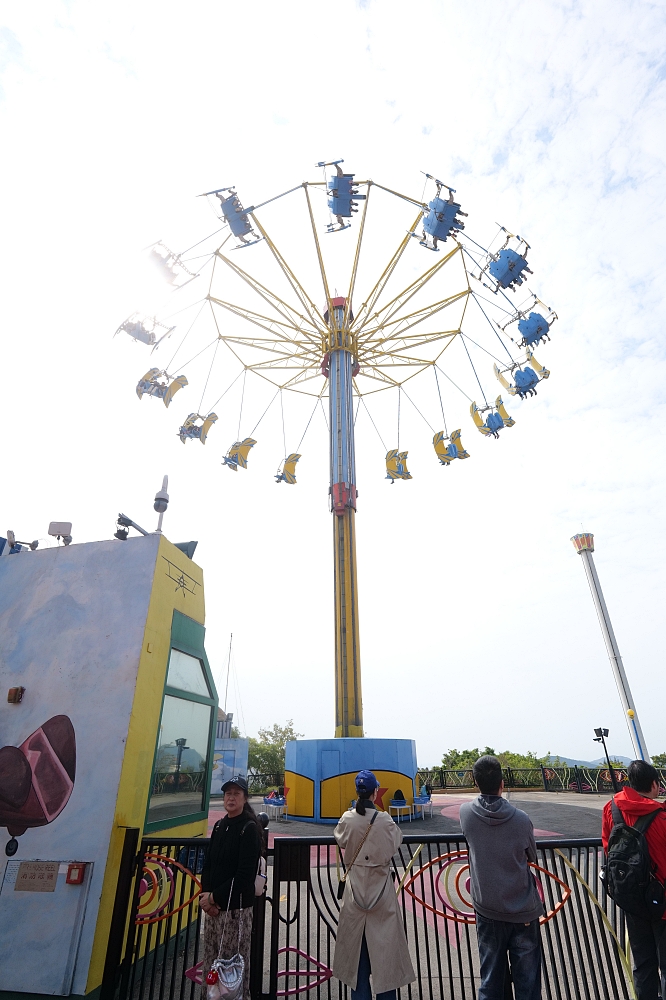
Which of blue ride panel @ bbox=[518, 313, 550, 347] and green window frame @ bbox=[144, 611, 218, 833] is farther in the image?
blue ride panel @ bbox=[518, 313, 550, 347]

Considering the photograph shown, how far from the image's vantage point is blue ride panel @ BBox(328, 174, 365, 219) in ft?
48.6

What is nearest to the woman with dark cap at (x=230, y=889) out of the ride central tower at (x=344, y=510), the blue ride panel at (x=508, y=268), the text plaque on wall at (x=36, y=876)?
the text plaque on wall at (x=36, y=876)

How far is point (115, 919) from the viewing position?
4.86m

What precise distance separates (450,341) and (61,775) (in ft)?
66.4

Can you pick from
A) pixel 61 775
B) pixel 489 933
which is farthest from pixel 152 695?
pixel 489 933

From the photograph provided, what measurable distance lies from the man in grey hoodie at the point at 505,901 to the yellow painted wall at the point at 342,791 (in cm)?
1467

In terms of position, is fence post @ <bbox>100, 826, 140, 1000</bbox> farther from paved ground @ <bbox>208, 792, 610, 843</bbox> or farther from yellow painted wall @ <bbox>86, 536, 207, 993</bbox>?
paved ground @ <bbox>208, 792, 610, 843</bbox>

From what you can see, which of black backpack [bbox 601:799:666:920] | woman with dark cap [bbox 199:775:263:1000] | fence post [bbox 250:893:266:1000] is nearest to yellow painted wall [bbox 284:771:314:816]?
fence post [bbox 250:893:266:1000]

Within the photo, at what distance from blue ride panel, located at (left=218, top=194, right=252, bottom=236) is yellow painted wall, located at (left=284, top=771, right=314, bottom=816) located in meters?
17.9

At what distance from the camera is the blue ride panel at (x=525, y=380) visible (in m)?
18.2

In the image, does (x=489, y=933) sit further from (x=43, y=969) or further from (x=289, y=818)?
(x=289, y=818)

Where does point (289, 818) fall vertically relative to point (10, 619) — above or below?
below

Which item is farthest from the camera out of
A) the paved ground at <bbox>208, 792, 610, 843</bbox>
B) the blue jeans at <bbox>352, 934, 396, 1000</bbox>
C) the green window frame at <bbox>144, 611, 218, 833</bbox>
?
the paved ground at <bbox>208, 792, 610, 843</bbox>

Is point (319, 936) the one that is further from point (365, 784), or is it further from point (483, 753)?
point (483, 753)
